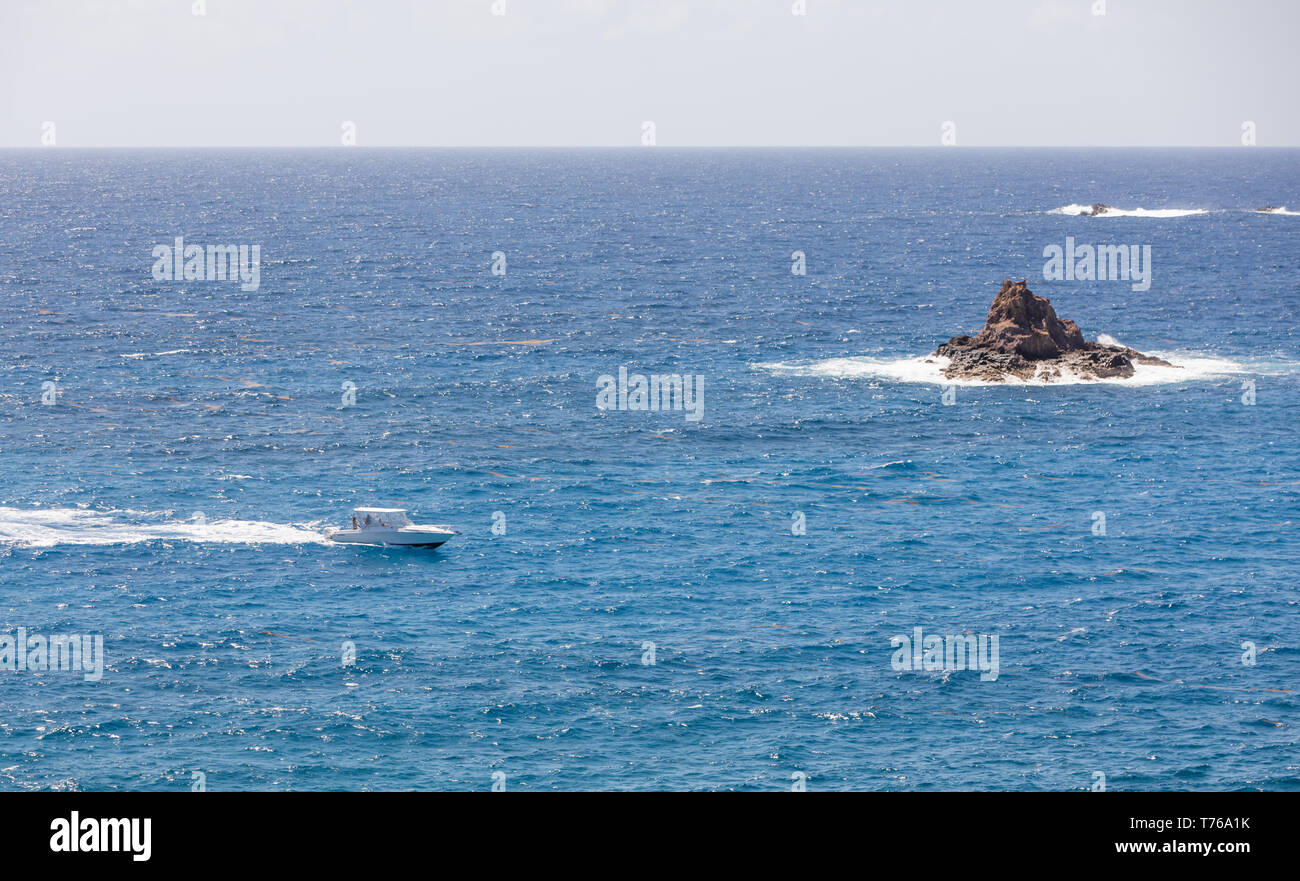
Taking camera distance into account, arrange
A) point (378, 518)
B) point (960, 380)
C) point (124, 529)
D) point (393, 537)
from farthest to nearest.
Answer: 1. point (960, 380)
2. point (124, 529)
3. point (378, 518)
4. point (393, 537)

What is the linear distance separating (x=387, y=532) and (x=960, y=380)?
2619 inches

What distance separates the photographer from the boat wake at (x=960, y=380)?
130625 millimetres

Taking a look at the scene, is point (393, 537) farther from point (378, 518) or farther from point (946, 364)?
point (946, 364)

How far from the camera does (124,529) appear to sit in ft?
290

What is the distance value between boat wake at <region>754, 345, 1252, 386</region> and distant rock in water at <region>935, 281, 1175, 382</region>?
0.79m

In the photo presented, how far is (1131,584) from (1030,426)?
3652 centimetres

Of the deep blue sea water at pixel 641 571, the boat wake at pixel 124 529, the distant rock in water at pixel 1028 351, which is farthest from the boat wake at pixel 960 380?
the boat wake at pixel 124 529

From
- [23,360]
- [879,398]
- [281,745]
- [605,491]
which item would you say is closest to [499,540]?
[605,491]

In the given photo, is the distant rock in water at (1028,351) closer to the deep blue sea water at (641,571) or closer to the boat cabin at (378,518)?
the deep blue sea water at (641,571)

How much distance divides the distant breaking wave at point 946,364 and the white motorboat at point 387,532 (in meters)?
60.8

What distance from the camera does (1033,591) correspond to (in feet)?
262

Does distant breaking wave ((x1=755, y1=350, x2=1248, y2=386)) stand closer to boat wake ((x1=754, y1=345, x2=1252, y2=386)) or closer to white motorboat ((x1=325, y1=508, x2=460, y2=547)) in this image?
boat wake ((x1=754, y1=345, x2=1252, y2=386))

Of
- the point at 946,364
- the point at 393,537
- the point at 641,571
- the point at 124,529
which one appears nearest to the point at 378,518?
the point at 393,537

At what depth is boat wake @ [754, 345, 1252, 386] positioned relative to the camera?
429 ft
